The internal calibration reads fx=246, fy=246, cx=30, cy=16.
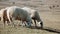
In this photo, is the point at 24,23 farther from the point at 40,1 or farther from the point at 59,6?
the point at 40,1

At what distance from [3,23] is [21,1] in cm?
1815

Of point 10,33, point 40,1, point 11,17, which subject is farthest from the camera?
point 40,1

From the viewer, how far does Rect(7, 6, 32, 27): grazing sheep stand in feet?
51.6

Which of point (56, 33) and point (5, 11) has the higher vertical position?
point (5, 11)

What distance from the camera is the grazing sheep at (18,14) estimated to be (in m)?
15.7

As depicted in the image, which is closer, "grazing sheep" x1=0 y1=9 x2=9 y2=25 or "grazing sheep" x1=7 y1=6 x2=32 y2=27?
"grazing sheep" x1=7 y1=6 x2=32 y2=27

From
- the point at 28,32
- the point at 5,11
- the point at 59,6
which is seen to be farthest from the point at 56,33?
the point at 59,6

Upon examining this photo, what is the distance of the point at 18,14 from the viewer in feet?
52.4

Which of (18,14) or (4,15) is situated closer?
(18,14)

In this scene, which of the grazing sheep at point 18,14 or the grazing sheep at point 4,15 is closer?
the grazing sheep at point 18,14

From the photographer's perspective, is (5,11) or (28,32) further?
(5,11)

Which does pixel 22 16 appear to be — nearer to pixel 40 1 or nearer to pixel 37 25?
pixel 37 25

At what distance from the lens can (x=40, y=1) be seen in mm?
34250

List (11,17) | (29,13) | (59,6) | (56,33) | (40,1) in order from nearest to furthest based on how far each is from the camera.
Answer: (56,33)
(11,17)
(29,13)
(59,6)
(40,1)
